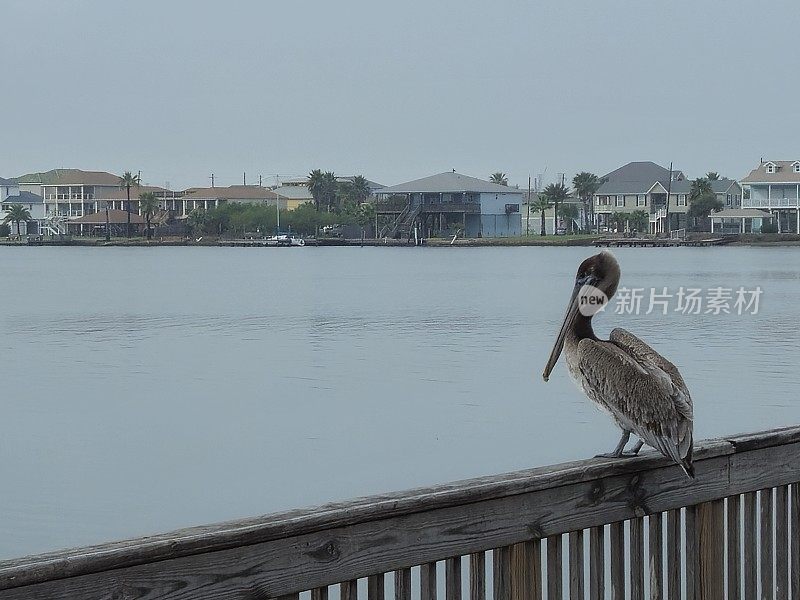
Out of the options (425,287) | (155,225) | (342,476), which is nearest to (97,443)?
(342,476)

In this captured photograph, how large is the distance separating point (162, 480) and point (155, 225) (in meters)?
169

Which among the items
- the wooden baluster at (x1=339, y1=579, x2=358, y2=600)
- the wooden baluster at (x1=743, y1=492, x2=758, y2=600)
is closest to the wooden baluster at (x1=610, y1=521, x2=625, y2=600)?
the wooden baluster at (x1=743, y1=492, x2=758, y2=600)

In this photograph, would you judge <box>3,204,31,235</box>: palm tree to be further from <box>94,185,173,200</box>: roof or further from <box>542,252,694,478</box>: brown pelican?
<box>542,252,694,478</box>: brown pelican

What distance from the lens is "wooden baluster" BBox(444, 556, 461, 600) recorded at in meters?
3.28

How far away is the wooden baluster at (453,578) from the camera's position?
3279 millimetres

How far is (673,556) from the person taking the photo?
149 inches

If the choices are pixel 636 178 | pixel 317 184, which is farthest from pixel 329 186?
pixel 636 178

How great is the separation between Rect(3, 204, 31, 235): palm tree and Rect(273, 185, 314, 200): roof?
36.5 metres

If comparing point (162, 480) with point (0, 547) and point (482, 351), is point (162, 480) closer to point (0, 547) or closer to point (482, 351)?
point (0, 547)

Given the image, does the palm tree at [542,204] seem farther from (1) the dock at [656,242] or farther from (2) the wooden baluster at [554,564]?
(2) the wooden baluster at [554,564]

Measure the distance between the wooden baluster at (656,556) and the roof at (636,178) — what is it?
5553 inches

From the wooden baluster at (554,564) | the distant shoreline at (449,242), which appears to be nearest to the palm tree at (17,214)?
the distant shoreline at (449,242)

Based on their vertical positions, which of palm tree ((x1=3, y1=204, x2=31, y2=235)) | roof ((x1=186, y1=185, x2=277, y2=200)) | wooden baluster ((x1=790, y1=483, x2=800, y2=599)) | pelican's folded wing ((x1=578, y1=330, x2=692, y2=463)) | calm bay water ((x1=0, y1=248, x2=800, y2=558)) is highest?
roof ((x1=186, y1=185, x2=277, y2=200))

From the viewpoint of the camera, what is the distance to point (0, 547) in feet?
43.3
